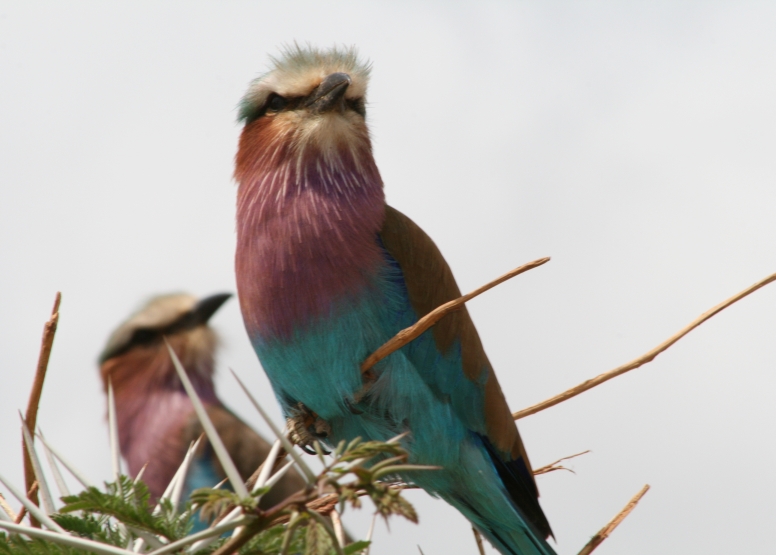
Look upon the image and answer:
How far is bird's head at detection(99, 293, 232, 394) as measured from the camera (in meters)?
6.58

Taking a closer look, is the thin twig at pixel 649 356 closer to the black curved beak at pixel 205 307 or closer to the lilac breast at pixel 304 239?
the lilac breast at pixel 304 239

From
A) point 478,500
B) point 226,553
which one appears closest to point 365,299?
point 478,500

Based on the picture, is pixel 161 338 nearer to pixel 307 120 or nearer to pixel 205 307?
pixel 205 307

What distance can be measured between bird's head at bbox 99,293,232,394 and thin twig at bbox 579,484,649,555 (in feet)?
15.6

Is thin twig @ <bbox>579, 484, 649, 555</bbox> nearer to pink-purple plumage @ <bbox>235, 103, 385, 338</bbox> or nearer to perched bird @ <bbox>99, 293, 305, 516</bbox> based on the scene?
pink-purple plumage @ <bbox>235, 103, 385, 338</bbox>

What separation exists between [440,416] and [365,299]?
0.56m

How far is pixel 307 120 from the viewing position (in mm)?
3412

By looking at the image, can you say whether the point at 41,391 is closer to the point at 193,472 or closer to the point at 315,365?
the point at 315,365

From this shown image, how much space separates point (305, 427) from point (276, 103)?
1285mm

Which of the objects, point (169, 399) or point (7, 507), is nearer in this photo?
point (7, 507)

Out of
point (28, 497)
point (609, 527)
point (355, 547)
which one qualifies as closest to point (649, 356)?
point (609, 527)

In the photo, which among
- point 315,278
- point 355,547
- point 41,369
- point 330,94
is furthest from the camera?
point 330,94

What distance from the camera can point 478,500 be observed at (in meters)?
3.41

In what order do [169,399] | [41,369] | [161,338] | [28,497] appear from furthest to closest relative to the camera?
[161,338]
[169,399]
[28,497]
[41,369]
